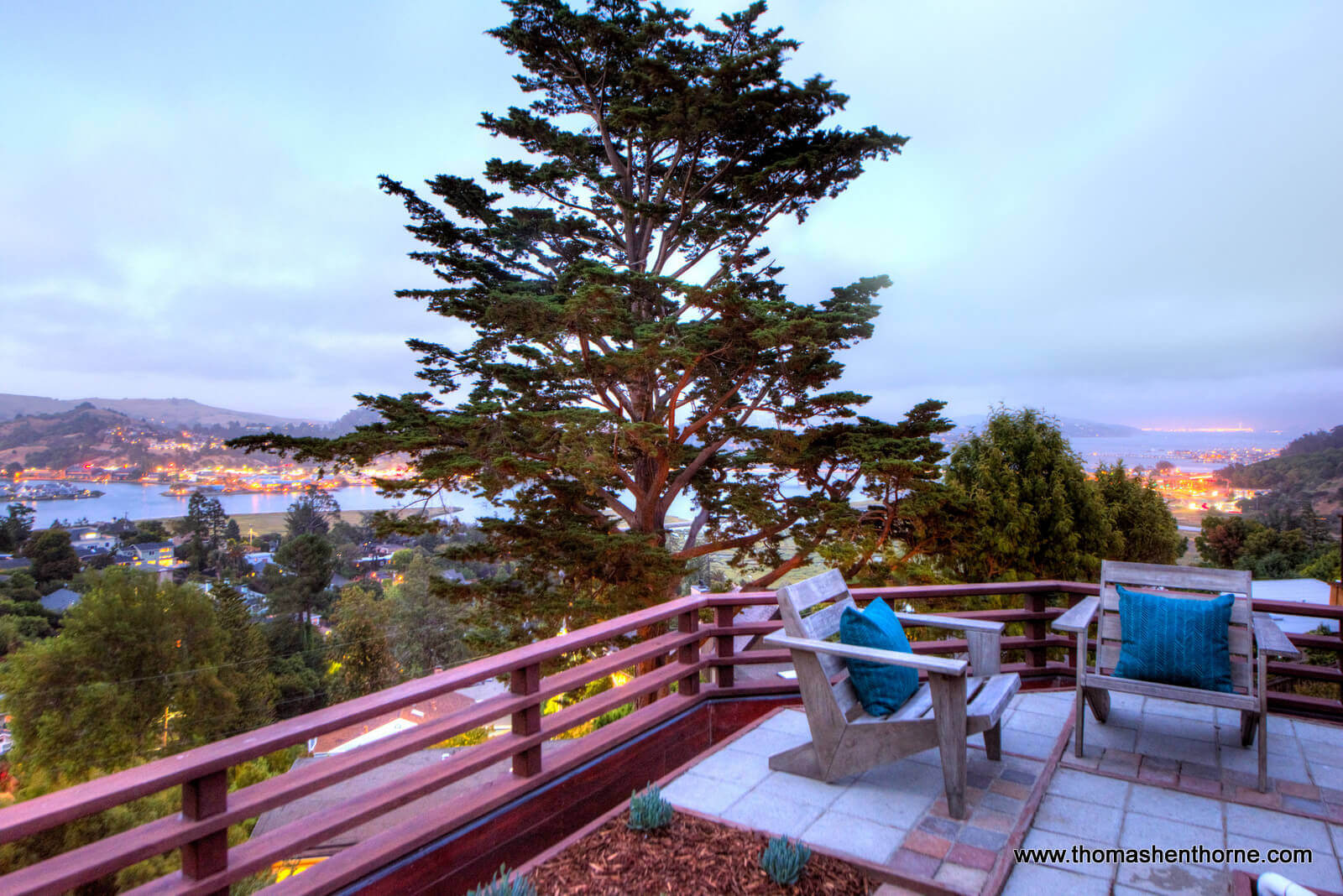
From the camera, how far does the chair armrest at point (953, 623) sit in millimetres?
3123

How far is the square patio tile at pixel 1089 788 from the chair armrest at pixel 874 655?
2.74 feet

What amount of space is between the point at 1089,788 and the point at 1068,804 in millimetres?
216

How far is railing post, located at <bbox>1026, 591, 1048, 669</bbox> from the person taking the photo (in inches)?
169

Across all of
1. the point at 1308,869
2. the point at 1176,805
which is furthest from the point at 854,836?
the point at 1308,869

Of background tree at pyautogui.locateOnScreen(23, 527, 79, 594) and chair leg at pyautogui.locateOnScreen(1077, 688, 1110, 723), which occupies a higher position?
chair leg at pyautogui.locateOnScreen(1077, 688, 1110, 723)

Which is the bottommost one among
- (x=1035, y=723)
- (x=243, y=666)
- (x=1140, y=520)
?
(x=243, y=666)

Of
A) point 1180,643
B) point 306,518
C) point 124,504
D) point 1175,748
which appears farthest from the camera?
point 306,518

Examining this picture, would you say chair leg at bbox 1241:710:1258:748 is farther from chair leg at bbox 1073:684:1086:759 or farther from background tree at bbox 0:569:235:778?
background tree at bbox 0:569:235:778

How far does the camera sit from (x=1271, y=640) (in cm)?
282

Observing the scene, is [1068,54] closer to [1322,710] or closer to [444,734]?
[1322,710]

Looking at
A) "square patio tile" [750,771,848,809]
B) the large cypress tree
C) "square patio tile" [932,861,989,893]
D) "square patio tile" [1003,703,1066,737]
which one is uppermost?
the large cypress tree

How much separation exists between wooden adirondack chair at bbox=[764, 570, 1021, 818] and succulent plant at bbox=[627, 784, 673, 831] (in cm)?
72

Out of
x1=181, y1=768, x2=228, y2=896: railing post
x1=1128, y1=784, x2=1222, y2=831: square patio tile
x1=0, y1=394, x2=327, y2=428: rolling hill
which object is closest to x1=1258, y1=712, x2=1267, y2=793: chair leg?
x1=1128, y1=784, x2=1222, y2=831: square patio tile

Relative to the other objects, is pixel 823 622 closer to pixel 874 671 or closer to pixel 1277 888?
pixel 874 671
